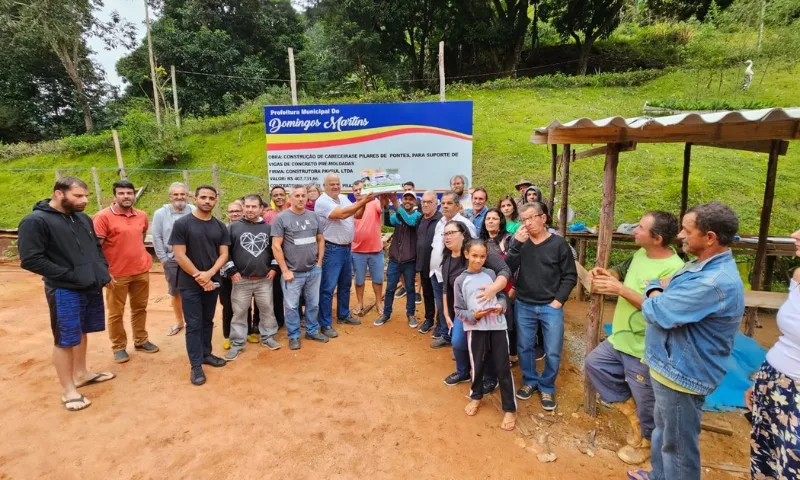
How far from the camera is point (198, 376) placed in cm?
374

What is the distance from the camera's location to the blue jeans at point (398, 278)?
489 cm

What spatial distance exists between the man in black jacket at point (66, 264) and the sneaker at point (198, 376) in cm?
79

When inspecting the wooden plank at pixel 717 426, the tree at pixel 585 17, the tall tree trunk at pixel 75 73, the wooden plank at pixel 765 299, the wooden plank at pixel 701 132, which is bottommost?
the wooden plank at pixel 717 426

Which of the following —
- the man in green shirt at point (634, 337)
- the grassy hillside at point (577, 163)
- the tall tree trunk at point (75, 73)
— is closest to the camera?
the man in green shirt at point (634, 337)

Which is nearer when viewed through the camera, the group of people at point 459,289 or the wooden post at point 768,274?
the group of people at point 459,289

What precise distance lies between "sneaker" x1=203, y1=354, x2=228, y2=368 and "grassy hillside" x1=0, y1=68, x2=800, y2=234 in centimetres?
695

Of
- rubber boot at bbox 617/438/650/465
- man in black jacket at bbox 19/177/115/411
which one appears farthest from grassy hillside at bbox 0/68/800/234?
man in black jacket at bbox 19/177/115/411

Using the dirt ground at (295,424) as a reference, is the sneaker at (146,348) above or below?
above

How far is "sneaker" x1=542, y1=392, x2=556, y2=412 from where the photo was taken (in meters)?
3.27

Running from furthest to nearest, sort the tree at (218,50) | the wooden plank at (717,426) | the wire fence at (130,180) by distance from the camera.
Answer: the tree at (218,50) → the wire fence at (130,180) → the wooden plank at (717,426)

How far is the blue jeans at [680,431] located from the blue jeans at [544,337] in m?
1.06

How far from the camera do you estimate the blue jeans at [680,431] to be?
200cm

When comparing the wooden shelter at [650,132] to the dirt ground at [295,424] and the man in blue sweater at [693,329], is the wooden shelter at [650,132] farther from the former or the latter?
the man in blue sweater at [693,329]

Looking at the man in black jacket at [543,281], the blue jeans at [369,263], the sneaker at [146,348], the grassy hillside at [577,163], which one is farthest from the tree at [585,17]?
the sneaker at [146,348]
